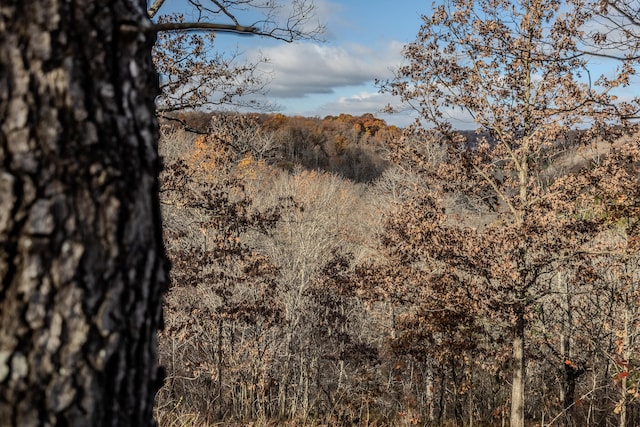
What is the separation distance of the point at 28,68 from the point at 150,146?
0.29 metres

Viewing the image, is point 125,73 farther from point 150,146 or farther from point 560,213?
point 560,213

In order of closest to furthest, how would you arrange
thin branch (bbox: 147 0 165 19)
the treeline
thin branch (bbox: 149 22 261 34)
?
1. thin branch (bbox: 149 22 261 34)
2. thin branch (bbox: 147 0 165 19)
3. the treeline

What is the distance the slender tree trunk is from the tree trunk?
8.76m

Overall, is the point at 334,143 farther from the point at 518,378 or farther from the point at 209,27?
the point at 209,27

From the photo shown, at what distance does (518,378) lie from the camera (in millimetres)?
9195

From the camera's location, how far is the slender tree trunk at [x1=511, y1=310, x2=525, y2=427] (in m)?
8.95

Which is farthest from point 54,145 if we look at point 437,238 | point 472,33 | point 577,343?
point 577,343

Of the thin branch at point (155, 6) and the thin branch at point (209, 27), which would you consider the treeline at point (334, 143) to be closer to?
the thin branch at point (155, 6)

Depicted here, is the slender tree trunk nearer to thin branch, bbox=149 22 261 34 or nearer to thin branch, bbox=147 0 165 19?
thin branch, bbox=147 0 165 19

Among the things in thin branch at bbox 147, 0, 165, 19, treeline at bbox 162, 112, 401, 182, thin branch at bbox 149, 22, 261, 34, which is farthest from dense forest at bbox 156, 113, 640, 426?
treeline at bbox 162, 112, 401, 182

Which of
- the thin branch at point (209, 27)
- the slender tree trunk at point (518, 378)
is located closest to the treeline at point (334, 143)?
the slender tree trunk at point (518, 378)

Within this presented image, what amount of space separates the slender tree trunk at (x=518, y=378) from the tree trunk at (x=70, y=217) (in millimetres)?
8764

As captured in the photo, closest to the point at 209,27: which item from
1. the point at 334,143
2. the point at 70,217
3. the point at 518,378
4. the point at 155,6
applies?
the point at 70,217

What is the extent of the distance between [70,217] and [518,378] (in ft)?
31.3
